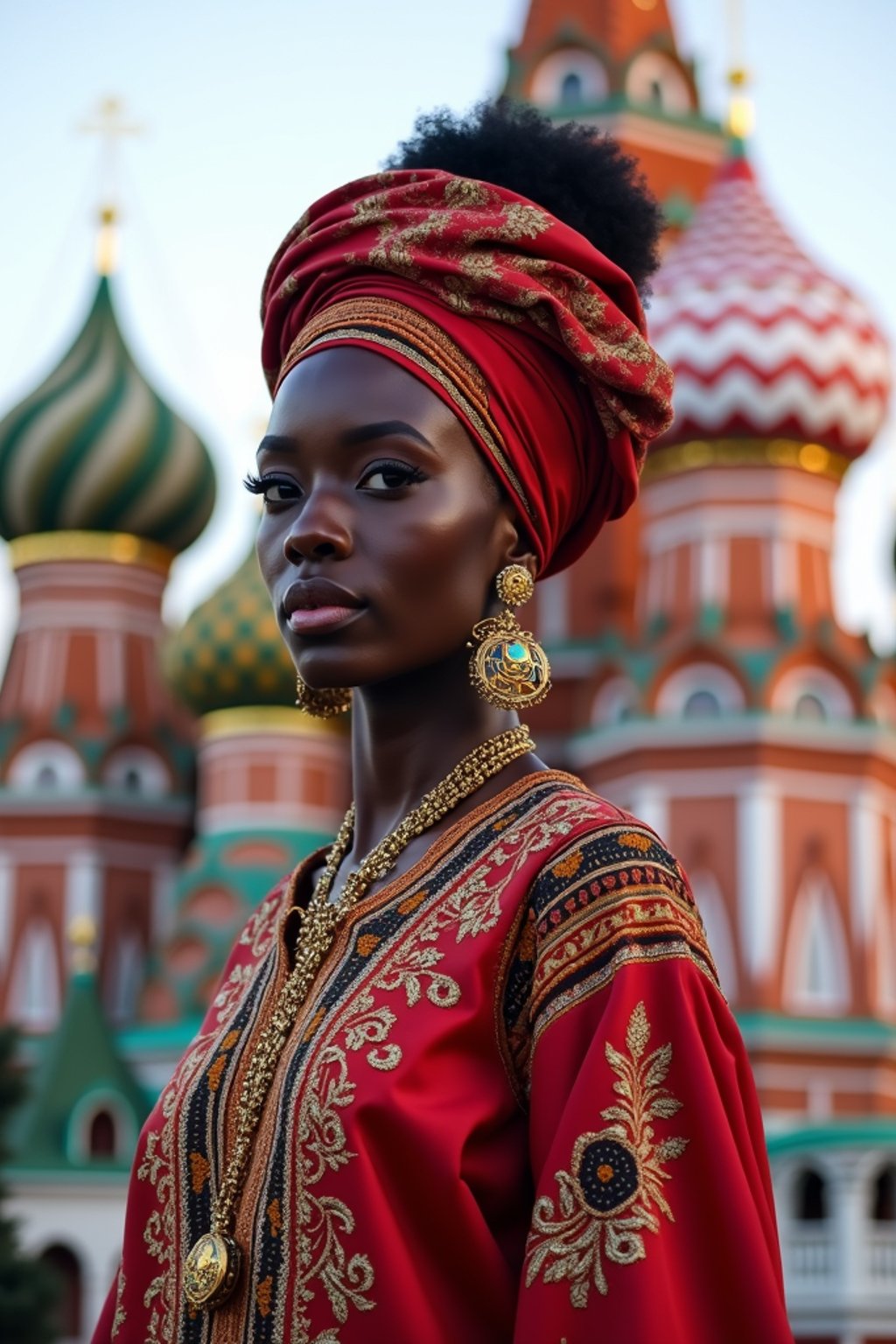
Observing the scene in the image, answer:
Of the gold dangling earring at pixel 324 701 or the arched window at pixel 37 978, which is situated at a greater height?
the arched window at pixel 37 978

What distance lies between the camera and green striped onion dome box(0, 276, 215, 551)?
2278 centimetres

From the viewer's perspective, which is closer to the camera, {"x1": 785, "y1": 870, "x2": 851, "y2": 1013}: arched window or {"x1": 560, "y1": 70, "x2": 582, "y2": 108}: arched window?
{"x1": 785, "y1": 870, "x2": 851, "y2": 1013}: arched window

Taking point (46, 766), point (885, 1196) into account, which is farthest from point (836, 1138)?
point (46, 766)

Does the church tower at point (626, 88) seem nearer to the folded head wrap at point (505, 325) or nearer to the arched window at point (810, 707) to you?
the arched window at point (810, 707)

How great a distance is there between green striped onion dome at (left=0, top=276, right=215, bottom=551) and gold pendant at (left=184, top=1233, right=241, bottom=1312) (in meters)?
20.8

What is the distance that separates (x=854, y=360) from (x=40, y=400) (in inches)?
335

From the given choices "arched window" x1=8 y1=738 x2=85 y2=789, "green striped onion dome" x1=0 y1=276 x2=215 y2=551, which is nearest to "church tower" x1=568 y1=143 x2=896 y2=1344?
"arched window" x1=8 y1=738 x2=85 y2=789

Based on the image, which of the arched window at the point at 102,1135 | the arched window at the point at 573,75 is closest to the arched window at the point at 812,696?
the arched window at the point at 102,1135

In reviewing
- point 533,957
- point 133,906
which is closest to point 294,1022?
point 533,957

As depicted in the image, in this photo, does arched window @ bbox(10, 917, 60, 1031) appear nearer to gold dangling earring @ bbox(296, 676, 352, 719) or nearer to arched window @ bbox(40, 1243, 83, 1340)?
arched window @ bbox(40, 1243, 83, 1340)

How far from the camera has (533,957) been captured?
2207 mm

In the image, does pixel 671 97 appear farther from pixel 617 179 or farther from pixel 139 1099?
pixel 617 179

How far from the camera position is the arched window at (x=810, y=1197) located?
16312 millimetres

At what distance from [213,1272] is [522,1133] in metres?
0.33
